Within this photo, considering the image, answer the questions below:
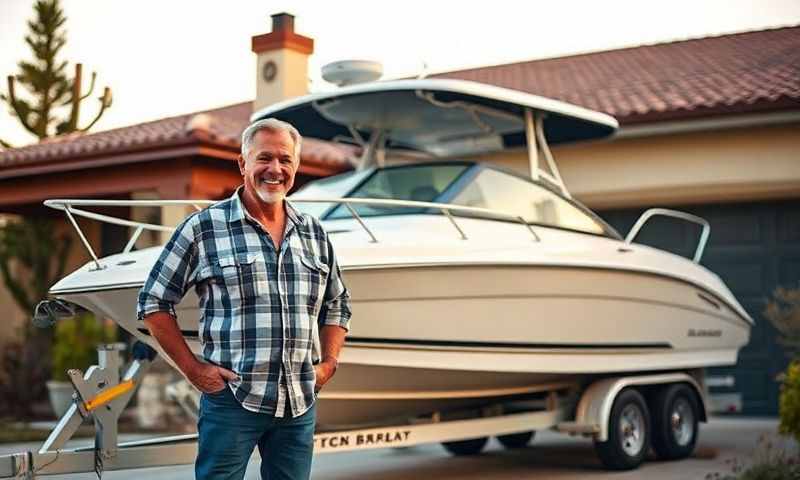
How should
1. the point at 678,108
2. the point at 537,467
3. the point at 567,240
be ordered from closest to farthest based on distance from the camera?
the point at 567,240
the point at 537,467
the point at 678,108

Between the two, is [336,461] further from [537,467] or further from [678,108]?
[678,108]

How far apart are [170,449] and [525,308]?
2605 mm

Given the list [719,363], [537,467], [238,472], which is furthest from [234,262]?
[719,363]

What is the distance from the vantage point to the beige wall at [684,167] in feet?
38.9

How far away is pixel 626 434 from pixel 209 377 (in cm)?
533

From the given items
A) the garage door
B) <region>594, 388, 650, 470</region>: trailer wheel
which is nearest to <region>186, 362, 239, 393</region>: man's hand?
<region>594, 388, 650, 470</region>: trailer wheel

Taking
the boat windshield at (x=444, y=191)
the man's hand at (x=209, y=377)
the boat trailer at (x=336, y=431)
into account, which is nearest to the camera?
the man's hand at (x=209, y=377)

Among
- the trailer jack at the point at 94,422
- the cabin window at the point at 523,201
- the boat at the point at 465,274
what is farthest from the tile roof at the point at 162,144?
the trailer jack at the point at 94,422

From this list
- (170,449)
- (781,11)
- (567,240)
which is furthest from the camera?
(781,11)

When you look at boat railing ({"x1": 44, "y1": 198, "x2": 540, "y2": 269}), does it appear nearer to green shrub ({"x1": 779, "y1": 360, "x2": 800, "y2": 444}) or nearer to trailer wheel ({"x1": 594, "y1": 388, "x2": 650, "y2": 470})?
trailer wheel ({"x1": 594, "y1": 388, "x2": 650, "y2": 470})

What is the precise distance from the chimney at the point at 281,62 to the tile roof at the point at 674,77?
3057mm

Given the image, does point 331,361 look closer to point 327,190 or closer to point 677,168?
point 327,190

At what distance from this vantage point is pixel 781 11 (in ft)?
49.7

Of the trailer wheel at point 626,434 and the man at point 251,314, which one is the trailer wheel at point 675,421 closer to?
the trailer wheel at point 626,434
